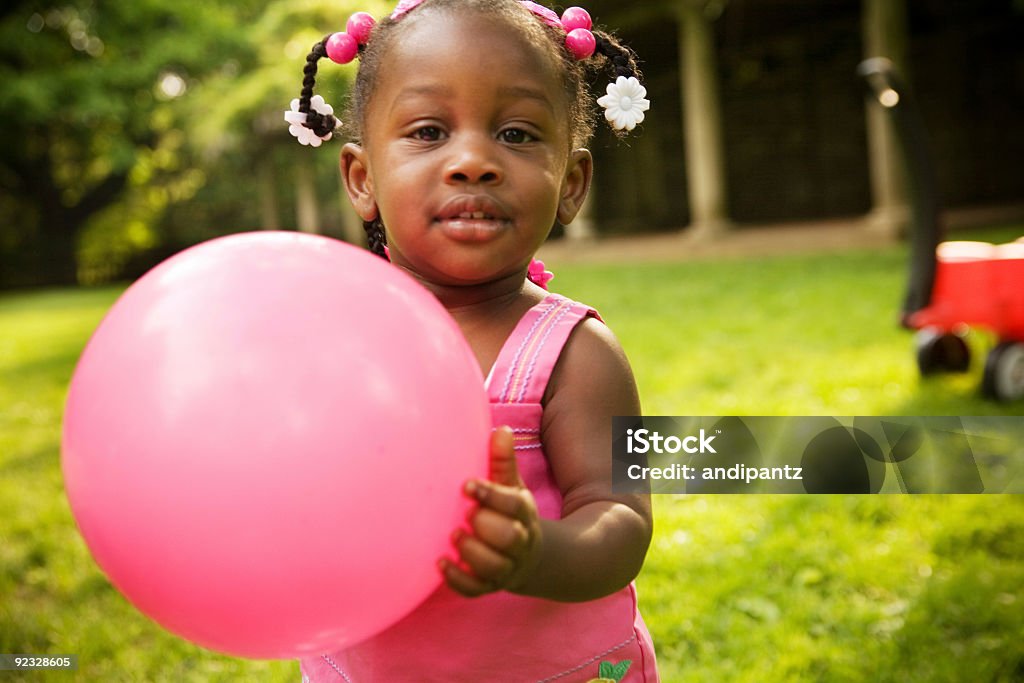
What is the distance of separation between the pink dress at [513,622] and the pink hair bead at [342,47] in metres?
0.53

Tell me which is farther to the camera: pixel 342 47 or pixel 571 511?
pixel 342 47

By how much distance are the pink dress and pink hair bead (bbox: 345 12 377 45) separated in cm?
53

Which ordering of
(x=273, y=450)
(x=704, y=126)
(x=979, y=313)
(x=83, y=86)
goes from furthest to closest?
1. (x=83, y=86)
2. (x=704, y=126)
3. (x=979, y=313)
4. (x=273, y=450)

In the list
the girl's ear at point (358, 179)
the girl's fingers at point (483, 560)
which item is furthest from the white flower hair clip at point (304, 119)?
the girl's fingers at point (483, 560)

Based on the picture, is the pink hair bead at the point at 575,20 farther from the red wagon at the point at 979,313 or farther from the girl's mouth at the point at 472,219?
the red wagon at the point at 979,313

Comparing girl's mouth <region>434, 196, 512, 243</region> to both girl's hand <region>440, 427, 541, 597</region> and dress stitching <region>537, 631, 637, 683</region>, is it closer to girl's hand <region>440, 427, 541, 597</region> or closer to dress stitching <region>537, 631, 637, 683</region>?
girl's hand <region>440, 427, 541, 597</region>

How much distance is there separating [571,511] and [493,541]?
28cm

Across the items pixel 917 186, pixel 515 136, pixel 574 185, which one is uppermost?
pixel 515 136

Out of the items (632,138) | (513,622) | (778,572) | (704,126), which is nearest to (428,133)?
(513,622)

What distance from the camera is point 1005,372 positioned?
4.40 m

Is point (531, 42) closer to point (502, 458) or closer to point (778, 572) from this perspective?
point (502, 458)

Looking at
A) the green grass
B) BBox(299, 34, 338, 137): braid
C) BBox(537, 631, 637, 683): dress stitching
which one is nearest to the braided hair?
BBox(299, 34, 338, 137): braid

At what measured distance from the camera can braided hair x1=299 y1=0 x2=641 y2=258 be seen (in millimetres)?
1412

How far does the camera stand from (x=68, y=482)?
3.90ft
